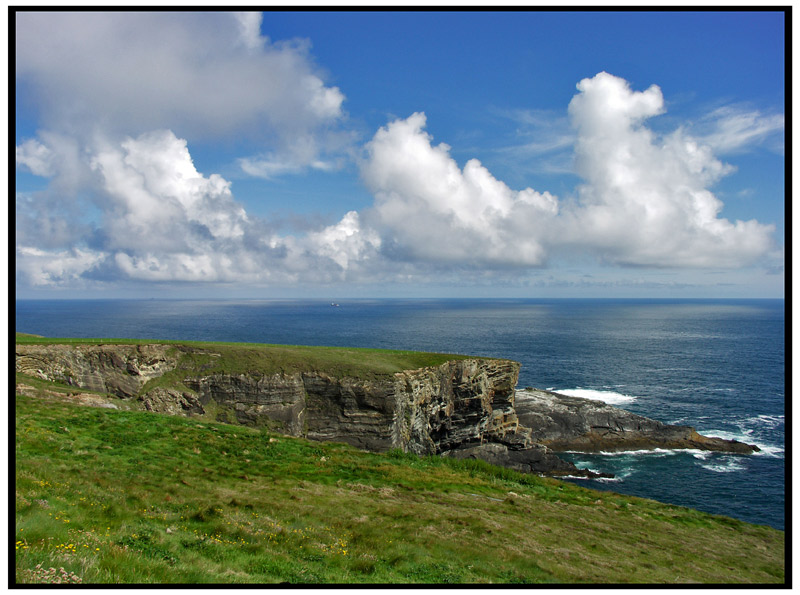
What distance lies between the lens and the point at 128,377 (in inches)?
1759

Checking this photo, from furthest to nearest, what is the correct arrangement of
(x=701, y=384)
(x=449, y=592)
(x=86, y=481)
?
1. (x=701, y=384)
2. (x=86, y=481)
3. (x=449, y=592)

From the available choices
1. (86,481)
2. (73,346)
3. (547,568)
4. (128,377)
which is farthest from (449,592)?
(73,346)

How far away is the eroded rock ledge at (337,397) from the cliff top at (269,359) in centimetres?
47

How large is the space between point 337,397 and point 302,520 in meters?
31.1

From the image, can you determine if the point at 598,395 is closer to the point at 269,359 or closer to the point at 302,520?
the point at 269,359

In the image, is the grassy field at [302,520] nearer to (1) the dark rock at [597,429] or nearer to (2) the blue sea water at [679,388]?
(2) the blue sea water at [679,388]

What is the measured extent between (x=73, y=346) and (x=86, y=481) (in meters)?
36.3

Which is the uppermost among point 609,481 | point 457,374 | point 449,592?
point 449,592

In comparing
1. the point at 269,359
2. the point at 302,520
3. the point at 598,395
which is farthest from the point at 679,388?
the point at 302,520

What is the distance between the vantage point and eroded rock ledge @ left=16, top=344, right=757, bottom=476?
43.7 meters

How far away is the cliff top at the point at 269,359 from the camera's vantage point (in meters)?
47.0

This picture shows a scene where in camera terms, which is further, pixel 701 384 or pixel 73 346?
pixel 701 384

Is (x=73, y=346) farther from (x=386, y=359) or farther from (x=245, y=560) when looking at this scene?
(x=245, y=560)

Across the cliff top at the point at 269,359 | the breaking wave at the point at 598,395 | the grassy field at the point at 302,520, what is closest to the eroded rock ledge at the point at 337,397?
the cliff top at the point at 269,359
